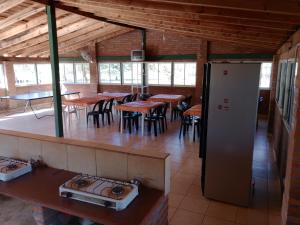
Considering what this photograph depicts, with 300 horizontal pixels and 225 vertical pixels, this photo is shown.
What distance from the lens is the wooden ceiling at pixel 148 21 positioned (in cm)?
254

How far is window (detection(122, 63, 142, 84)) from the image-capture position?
10.1 m

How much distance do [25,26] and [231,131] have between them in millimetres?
6423

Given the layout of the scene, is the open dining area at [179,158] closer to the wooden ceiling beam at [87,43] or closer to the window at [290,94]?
the window at [290,94]

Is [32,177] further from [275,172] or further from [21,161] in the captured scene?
[275,172]

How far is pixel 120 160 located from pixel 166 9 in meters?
2.25

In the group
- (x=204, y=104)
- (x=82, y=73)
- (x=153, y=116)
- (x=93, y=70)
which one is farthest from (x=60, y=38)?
(x=204, y=104)

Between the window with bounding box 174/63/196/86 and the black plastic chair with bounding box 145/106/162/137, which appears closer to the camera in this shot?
the black plastic chair with bounding box 145/106/162/137

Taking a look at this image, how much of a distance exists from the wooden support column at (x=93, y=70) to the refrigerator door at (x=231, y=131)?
8.54 m

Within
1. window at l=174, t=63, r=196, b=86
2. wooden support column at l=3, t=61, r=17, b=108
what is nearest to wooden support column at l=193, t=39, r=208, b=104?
window at l=174, t=63, r=196, b=86

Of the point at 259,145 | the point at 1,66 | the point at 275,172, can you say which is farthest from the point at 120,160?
the point at 1,66

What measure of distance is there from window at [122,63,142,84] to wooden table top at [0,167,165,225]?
26.6ft

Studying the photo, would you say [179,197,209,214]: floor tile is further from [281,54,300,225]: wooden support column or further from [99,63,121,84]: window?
[99,63,121,84]: window

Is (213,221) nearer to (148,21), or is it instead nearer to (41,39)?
(148,21)

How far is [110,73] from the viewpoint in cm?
1073
